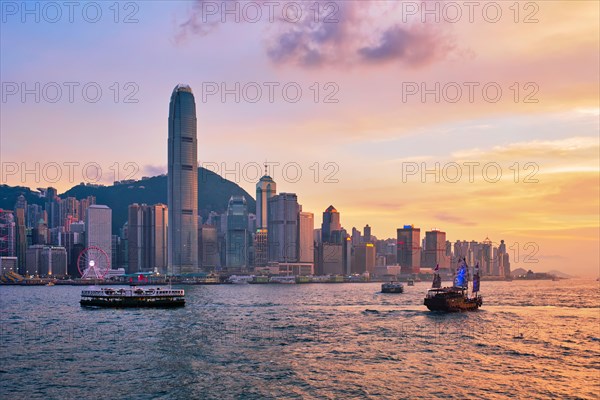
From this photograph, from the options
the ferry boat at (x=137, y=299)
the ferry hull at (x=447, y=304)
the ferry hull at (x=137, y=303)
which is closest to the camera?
the ferry hull at (x=447, y=304)

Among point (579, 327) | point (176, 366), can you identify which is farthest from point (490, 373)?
point (579, 327)

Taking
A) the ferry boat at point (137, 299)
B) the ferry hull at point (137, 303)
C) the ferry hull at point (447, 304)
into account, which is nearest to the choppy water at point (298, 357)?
the ferry hull at point (447, 304)

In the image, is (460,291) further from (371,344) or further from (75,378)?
(75,378)

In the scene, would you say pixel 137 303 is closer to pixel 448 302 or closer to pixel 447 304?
pixel 447 304

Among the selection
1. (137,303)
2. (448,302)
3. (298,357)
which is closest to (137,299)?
(137,303)

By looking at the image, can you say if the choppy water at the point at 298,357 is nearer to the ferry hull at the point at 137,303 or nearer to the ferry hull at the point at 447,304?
the ferry hull at the point at 447,304

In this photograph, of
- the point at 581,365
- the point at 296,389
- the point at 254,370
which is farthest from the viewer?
the point at 581,365

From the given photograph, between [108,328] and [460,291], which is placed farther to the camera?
[460,291]

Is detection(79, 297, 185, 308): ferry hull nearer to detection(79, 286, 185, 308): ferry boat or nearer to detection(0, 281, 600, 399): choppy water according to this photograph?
detection(79, 286, 185, 308): ferry boat
